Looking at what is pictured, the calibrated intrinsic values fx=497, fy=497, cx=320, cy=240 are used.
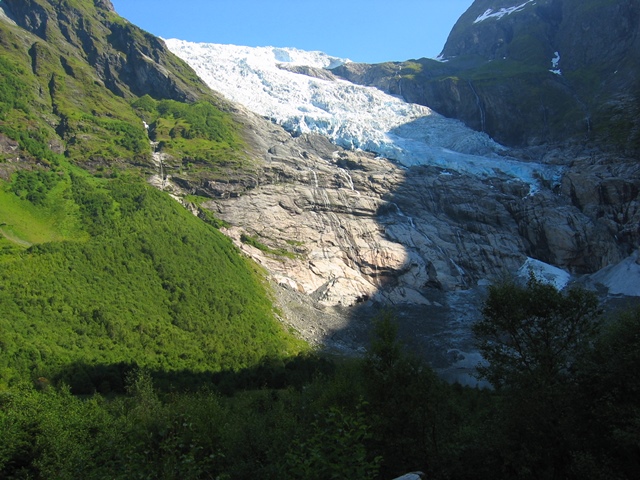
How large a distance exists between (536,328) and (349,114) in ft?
422

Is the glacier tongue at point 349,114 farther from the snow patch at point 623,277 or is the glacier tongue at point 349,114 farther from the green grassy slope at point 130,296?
the green grassy slope at point 130,296

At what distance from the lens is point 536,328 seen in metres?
20.6

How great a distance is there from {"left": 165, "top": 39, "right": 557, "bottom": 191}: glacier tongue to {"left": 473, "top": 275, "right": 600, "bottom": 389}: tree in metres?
95.8

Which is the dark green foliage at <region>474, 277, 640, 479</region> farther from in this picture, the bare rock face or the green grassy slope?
the bare rock face

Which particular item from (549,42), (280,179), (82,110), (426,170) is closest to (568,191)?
(426,170)

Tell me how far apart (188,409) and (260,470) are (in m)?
11.0

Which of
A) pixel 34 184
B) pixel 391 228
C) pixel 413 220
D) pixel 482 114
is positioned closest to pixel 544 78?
pixel 482 114

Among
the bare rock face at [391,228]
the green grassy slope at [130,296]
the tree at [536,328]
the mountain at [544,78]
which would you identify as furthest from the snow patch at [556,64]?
the tree at [536,328]

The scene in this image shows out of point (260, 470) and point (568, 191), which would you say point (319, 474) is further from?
point (568, 191)

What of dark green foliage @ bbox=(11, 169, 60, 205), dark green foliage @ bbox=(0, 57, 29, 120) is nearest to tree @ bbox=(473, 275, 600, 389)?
dark green foliage @ bbox=(11, 169, 60, 205)

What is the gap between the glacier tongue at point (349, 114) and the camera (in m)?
120

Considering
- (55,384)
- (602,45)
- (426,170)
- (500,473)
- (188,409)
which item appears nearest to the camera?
(500,473)

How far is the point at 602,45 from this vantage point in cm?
14250

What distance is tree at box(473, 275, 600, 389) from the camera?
19.2 meters
